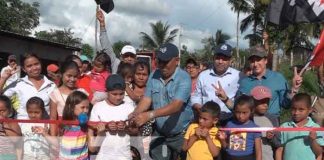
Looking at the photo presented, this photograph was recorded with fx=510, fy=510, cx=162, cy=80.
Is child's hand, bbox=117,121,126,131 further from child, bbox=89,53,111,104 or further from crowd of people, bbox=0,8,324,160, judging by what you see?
child, bbox=89,53,111,104

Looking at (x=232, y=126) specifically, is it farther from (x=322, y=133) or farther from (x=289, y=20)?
(x=289, y=20)

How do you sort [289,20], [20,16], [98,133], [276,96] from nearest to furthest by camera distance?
1. [98,133]
2. [276,96]
3. [289,20]
4. [20,16]

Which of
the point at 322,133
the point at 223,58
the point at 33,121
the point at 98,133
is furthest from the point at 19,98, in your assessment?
the point at 322,133

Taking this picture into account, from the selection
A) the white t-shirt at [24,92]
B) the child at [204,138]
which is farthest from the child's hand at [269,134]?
the white t-shirt at [24,92]

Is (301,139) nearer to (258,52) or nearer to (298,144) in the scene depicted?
(298,144)

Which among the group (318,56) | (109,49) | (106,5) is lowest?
(318,56)

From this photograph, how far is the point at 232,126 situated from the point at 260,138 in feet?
1.09

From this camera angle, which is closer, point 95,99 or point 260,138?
point 260,138

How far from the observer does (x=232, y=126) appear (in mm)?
5688

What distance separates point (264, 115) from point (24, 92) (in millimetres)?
2869

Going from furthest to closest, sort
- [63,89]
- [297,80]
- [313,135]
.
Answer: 1. [63,89]
2. [297,80]
3. [313,135]

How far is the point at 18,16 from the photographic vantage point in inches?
1713

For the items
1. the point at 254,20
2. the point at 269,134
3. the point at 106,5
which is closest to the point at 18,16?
the point at 254,20

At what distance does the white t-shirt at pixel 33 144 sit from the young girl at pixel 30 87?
0.34 meters
